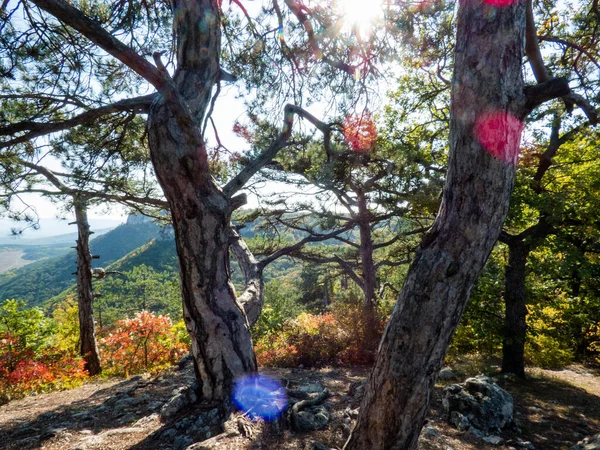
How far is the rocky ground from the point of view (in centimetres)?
261

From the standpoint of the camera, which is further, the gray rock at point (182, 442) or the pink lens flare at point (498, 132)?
the gray rock at point (182, 442)

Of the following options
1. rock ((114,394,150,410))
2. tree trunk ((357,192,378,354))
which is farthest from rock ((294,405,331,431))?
tree trunk ((357,192,378,354))

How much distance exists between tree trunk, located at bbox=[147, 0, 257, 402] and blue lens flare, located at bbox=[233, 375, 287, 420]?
0.09 meters

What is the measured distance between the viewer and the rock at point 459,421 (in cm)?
360

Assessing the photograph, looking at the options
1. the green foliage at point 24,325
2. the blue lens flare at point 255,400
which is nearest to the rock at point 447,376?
the blue lens flare at point 255,400

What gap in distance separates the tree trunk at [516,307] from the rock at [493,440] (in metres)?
2.95

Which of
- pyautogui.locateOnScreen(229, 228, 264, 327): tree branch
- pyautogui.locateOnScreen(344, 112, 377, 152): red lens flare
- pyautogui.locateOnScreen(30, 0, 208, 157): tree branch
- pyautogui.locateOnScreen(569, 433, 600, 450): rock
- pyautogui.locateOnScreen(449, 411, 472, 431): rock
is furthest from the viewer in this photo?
pyautogui.locateOnScreen(344, 112, 377, 152): red lens flare

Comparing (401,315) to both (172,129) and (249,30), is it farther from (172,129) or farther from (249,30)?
(249,30)

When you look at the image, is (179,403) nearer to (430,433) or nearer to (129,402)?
(129,402)

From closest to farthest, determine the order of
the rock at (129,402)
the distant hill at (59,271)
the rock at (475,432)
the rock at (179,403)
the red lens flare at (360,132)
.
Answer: the rock at (179,403), the rock at (475,432), the rock at (129,402), the red lens flare at (360,132), the distant hill at (59,271)

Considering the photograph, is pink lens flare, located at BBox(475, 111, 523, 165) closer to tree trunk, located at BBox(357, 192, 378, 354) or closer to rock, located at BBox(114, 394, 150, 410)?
rock, located at BBox(114, 394, 150, 410)

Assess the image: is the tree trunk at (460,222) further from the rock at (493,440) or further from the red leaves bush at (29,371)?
the red leaves bush at (29,371)

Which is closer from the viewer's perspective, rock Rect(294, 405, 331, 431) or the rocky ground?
the rocky ground

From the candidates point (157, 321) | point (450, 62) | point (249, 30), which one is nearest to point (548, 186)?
point (450, 62)
